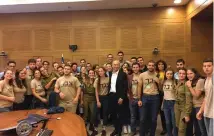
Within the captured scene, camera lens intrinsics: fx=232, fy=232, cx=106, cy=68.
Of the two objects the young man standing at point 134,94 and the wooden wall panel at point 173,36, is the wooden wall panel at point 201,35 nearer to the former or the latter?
the wooden wall panel at point 173,36

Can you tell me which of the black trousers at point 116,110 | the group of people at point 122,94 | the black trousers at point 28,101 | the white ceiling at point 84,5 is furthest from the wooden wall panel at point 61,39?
the black trousers at point 116,110

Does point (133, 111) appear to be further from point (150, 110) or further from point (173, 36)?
point (173, 36)

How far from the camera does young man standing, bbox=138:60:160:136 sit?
154 inches

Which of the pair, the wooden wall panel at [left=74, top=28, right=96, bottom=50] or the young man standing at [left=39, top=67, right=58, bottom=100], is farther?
the wooden wall panel at [left=74, top=28, right=96, bottom=50]

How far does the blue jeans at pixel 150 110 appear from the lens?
3.90 m

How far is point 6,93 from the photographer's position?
3.70m

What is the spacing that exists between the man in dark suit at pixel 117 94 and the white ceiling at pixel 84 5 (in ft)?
10.8

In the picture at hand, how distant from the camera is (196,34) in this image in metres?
7.05

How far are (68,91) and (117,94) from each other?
878 millimetres

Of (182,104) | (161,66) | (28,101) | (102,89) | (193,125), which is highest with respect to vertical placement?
(161,66)

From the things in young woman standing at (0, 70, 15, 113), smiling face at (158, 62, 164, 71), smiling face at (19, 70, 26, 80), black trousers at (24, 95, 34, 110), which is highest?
smiling face at (158, 62, 164, 71)

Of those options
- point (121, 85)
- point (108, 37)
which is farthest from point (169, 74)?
point (108, 37)

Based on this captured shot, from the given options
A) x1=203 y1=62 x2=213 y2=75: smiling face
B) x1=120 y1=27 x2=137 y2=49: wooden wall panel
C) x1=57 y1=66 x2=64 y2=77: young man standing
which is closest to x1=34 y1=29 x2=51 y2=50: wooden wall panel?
x1=120 y1=27 x2=137 y2=49: wooden wall panel

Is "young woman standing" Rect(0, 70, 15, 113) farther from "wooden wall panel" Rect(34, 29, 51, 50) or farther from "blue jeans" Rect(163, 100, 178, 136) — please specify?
"wooden wall panel" Rect(34, 29, 51, 50)
